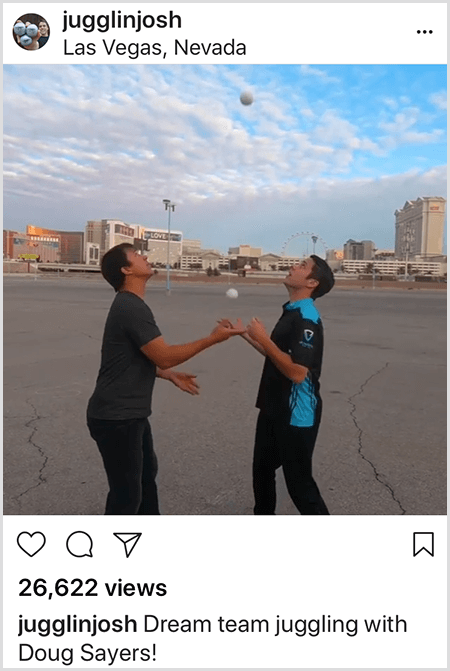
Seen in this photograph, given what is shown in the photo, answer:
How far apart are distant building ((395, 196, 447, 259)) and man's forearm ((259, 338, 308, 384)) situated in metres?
150

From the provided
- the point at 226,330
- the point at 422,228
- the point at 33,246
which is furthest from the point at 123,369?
the point at 33,246

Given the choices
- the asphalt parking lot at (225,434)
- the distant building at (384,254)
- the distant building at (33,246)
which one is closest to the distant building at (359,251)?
the distant building at (384,254)

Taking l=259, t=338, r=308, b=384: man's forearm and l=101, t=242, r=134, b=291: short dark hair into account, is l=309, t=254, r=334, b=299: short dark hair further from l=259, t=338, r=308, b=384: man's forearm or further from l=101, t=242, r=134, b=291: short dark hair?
l=101, t=242, r=134, b=291: short dark hair

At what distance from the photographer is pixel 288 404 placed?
2.89 m

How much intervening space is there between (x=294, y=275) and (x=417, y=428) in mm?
3564

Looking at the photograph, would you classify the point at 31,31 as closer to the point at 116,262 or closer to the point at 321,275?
the point at 116,262

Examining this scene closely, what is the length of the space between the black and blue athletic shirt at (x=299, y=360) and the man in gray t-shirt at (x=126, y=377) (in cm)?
34

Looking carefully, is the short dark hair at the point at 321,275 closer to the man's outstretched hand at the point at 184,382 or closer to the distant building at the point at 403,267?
the man's outstretched hand at the point at 184,382

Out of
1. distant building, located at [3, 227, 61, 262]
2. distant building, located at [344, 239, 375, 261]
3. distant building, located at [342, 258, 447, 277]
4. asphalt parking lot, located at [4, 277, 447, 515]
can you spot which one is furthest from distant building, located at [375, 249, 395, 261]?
asphalt parking lot, located at [4, 277, 447, 515]

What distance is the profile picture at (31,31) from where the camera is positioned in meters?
3.39

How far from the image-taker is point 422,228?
496ft

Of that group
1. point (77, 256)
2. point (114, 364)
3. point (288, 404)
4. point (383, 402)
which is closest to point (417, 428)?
point (383, 402)

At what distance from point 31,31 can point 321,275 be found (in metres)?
2.47

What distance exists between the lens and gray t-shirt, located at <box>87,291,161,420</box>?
259 centimetres
